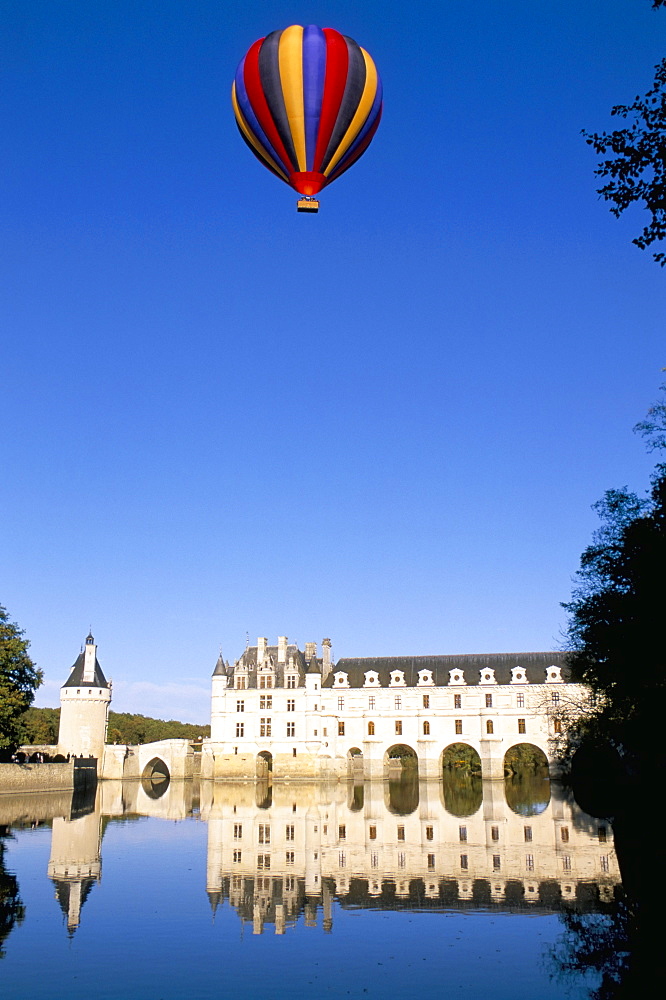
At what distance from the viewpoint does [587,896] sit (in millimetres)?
15531

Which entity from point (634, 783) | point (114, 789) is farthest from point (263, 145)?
point (114, 789)

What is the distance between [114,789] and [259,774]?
1165cm

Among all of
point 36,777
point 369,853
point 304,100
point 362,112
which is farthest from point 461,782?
point 304,100

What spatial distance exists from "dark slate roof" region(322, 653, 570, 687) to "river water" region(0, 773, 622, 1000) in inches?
1154

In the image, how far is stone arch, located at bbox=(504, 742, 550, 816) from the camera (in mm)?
36603

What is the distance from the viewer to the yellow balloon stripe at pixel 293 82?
796 inches

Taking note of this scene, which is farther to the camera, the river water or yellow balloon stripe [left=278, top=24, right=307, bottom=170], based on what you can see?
yellow balloon stripe [left=278, top=24, right=307, bottom=170]

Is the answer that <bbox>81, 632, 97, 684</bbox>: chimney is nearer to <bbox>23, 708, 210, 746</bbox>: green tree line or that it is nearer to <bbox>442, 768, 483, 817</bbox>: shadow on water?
<bbox>23, 708, 210, 746</bbox>: green tree line

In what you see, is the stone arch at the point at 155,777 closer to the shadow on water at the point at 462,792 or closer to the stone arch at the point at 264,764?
the stone arch at the point at 264,764

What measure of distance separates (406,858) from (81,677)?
46686 millimetres

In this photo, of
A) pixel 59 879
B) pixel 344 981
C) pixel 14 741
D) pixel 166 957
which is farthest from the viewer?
pixel 14 741

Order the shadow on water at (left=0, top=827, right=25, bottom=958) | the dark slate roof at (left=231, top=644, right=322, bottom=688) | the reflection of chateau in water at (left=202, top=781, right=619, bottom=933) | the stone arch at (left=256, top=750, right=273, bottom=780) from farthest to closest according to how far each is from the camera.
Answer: the dark slate roof at (left=231, top=644, right=322, bottom=688) → the stone arch at (left=256, top=750, right=273, bottom=780) → the reflection of chateau in water at (left=202, top=781, right=619, bottom=933) → the shadow on water at (left=0, top=827, right=25, bottom=958)

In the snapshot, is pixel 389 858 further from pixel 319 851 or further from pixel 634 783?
pixel 634 783

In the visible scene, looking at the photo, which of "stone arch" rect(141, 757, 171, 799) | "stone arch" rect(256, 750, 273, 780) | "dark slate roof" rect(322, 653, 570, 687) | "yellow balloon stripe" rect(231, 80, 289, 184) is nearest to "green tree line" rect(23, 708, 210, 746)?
"stone arch" rect(141, 757, 171, 799)
